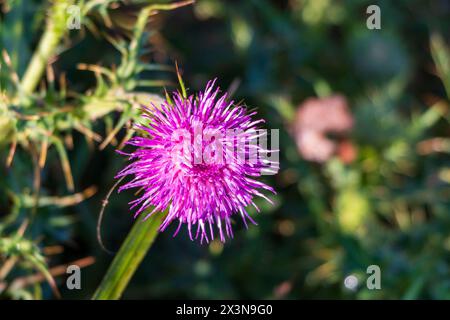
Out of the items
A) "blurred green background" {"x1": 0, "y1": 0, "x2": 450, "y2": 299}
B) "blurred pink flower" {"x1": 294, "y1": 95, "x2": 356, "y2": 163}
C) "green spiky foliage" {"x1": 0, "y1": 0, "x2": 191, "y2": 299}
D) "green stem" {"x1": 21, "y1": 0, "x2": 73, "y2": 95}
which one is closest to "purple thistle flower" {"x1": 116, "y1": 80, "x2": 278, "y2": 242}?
"green spiky foliage" {"x1": 0, "y1": 0, "x2": 191, "y2": 299}

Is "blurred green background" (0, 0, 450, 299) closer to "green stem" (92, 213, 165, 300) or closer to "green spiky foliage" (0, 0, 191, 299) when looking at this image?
"green spiky foliage" (0, 0, 191, 299)

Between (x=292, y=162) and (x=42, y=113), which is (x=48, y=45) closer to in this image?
(x=42, y=113)

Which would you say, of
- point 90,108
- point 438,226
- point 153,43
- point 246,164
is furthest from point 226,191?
point 438,226

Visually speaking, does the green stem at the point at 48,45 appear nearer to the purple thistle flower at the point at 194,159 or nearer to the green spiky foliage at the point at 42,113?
the green spiky foliage at the point at 42,113

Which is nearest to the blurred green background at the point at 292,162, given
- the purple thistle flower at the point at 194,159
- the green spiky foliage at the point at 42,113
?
the green spiky foliage at the point at 42,113

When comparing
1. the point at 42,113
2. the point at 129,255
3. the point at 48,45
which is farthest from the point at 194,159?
the point at 48,45

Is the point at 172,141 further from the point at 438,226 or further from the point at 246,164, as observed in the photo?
the point at 438,226
